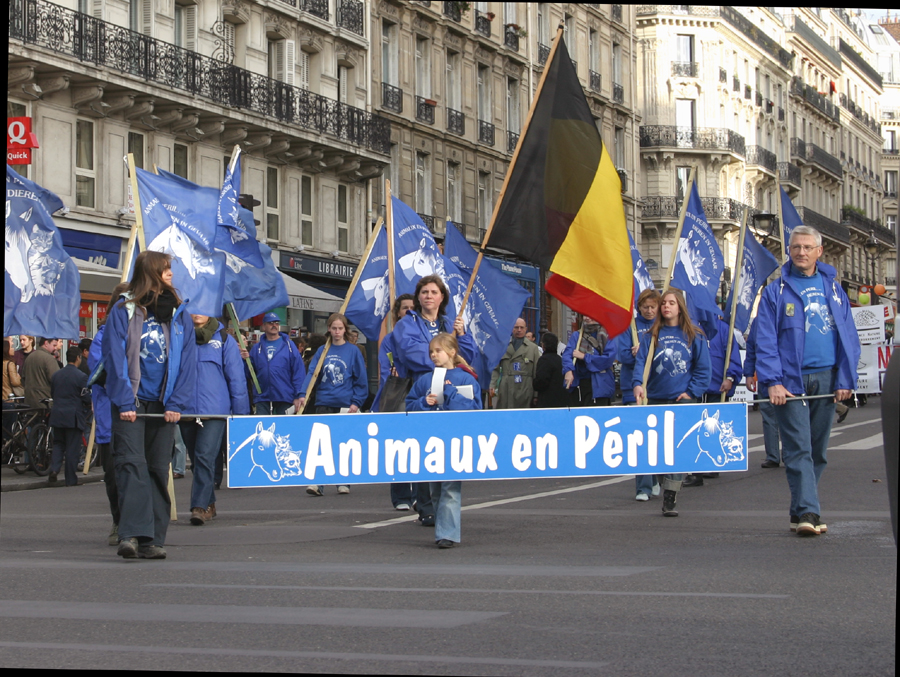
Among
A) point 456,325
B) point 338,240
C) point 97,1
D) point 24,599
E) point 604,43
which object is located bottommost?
point 24,599

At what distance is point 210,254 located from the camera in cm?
1293

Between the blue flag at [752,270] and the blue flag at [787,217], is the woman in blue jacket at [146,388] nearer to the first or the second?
the blue flag at [787,217]

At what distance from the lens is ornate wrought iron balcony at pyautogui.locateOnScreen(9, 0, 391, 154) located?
2645 centimetres

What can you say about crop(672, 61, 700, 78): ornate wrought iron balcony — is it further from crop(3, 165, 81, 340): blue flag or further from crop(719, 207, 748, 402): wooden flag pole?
crop(3, 165, 81, 340): blue flag

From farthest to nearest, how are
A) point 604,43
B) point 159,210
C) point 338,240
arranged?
point 604,43
point 338,240
point 159,210

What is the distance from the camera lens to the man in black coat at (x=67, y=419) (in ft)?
53.1

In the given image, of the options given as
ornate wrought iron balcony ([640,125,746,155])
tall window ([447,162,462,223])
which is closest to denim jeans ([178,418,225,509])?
tall window ([447,162,462,223])

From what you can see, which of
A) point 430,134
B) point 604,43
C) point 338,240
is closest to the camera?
point 338,240

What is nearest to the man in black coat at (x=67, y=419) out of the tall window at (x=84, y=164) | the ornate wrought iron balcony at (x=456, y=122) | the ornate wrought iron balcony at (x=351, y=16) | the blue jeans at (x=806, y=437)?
the blue jeans at (x=806, y=437)

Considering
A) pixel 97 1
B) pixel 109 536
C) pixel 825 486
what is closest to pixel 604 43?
pixel 97 1

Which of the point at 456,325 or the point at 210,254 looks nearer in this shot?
the point at 456,325

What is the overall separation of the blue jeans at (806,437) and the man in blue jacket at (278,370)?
6425mm

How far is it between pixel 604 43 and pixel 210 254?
4402cm

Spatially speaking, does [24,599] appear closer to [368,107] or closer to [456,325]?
[456,325]
